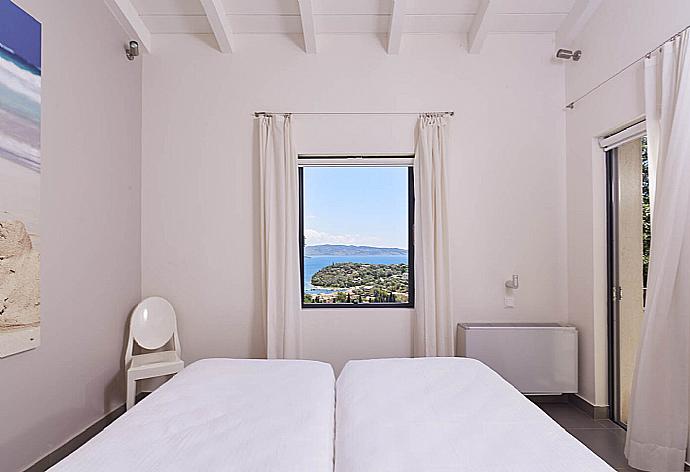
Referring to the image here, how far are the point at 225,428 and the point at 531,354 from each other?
2912mm

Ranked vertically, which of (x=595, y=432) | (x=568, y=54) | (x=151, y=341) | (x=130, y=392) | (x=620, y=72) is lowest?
(x=595, y=432)

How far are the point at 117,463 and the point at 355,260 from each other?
3.18m

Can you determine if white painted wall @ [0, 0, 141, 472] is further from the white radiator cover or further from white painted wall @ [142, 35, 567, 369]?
the white radiator cover

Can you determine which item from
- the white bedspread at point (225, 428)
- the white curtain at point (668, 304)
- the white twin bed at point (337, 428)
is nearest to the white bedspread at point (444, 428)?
the white twin bed at point (337, 428)

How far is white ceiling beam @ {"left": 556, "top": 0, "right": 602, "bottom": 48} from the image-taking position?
4.14 metres

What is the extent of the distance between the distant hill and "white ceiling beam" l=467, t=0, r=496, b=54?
5.39 feet

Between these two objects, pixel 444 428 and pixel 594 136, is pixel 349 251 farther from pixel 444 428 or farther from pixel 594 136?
pixel 444 428

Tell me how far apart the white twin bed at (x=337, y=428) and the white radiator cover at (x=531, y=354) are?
155cm

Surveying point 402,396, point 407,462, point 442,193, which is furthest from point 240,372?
point 442,193

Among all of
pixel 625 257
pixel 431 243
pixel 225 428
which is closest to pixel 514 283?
pixel 431 243

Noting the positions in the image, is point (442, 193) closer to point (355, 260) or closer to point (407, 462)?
point (355, 260)

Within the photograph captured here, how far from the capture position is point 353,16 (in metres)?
4.40

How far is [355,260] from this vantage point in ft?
15.9

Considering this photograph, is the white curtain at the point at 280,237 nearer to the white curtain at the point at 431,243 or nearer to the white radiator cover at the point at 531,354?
the white curtain at the point at 431,243
